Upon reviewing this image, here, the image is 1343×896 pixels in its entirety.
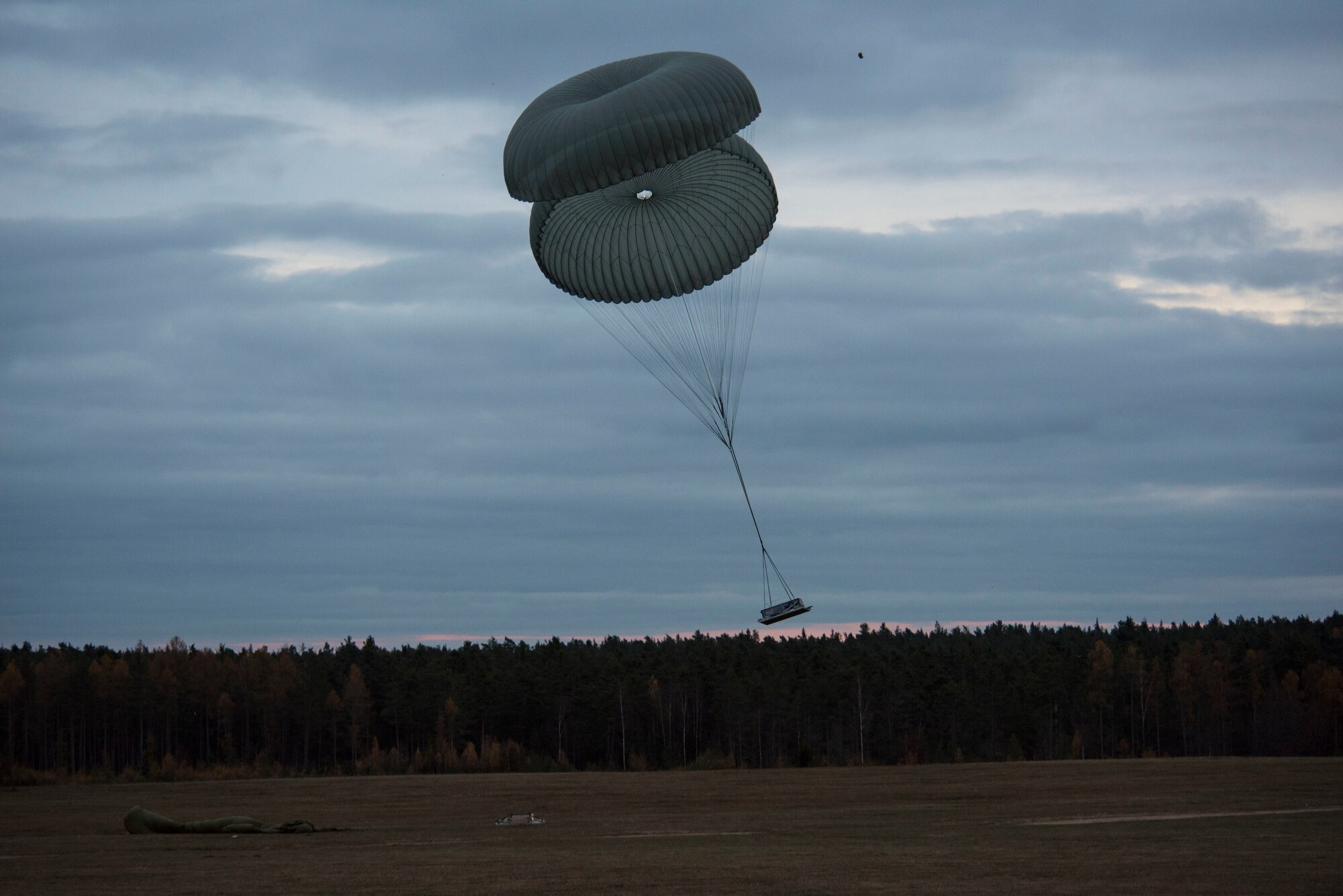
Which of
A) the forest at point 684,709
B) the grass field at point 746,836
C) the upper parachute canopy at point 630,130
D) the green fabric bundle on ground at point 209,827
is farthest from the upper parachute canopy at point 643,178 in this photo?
the forest at point 684,709

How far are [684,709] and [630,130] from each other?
2721 inches

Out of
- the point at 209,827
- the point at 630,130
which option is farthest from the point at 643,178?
the point at 209,827

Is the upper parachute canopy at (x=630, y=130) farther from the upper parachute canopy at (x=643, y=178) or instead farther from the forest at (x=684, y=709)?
the forest at (x=684, y=709)

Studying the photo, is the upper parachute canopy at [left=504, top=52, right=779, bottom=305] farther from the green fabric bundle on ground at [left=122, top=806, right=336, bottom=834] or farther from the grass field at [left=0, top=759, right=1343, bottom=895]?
the green fabric bundle on ground at [left=122, top=806, right=336, bottom=834]

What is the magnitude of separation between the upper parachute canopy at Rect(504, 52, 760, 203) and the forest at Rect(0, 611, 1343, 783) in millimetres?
64976

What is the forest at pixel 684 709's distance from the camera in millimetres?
85250

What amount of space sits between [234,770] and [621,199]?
49859mm

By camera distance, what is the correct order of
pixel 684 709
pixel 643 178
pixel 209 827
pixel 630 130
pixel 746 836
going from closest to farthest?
pixel 630 130 < pixel 746 836 < pixel 643 178 < pixel 209 827 < pixel 684 709

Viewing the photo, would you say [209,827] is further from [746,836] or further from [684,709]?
[684,709]

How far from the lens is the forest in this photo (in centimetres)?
8525

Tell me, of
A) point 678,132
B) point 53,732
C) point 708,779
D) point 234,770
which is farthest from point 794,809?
point 53,732

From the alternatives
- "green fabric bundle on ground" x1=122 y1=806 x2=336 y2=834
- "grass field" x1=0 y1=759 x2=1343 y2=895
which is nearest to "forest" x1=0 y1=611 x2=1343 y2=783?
"grass field" x1=0 y1=759 x2=1343 y2=895

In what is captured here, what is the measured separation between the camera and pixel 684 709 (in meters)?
85.9

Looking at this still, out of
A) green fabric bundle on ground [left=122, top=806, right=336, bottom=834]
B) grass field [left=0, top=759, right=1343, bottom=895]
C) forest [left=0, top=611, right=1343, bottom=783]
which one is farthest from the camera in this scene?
forest [left=0, top=611, right=1343, bottom=783]
